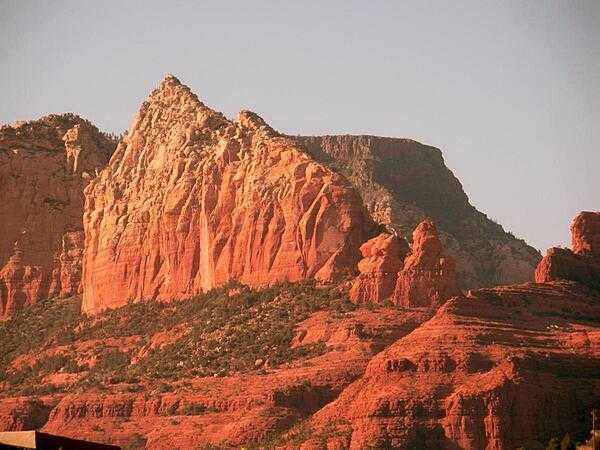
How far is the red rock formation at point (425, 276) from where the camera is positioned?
138m

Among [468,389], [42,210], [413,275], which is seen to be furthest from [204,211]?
[468,389]

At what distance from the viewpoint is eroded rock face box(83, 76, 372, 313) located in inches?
5822

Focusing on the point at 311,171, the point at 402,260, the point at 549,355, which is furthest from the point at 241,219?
the point at 549,355

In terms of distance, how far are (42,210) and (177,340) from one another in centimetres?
3593

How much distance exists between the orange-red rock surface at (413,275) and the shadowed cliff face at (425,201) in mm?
35613

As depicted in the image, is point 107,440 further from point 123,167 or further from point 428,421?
point 123,167

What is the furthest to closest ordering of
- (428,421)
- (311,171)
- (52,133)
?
(52,133), (311,171), (428,421)

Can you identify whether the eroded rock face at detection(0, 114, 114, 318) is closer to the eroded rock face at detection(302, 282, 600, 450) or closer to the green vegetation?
the green vegetation

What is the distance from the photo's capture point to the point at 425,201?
629 ft

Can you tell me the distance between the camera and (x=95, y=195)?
17288cm

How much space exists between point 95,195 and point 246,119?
15736 mm

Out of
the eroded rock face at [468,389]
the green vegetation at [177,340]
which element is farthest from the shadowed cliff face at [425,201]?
the eroded rock face at [468,389]

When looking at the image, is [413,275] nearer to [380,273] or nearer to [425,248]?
[425,248]

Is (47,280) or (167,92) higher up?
(167,92)
